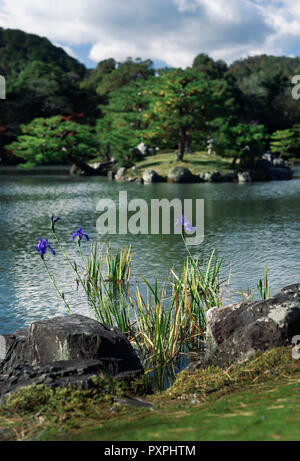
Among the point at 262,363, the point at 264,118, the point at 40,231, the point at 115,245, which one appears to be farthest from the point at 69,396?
the point at 264,118

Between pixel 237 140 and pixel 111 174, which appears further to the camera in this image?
pixel 111 174

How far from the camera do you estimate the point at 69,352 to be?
12.2 ft

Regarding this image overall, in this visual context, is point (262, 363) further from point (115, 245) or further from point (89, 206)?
point (89, 206)

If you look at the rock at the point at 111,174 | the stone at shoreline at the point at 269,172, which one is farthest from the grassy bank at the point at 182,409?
the rock at the point at 111,174

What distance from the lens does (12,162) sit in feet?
146

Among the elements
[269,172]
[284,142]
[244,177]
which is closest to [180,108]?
[244,177]

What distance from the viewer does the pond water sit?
7023 millimetres

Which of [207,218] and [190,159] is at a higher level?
[190,159]

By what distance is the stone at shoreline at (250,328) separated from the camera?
367 centimetres

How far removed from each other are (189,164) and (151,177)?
324 centimetres

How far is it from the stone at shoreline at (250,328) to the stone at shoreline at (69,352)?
60cm

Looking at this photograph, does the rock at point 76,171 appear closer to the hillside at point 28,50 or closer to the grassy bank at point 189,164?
the grassy bank at point 189,164

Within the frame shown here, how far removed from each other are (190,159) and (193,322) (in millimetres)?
29148

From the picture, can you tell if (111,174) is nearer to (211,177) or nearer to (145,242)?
(211,177)
